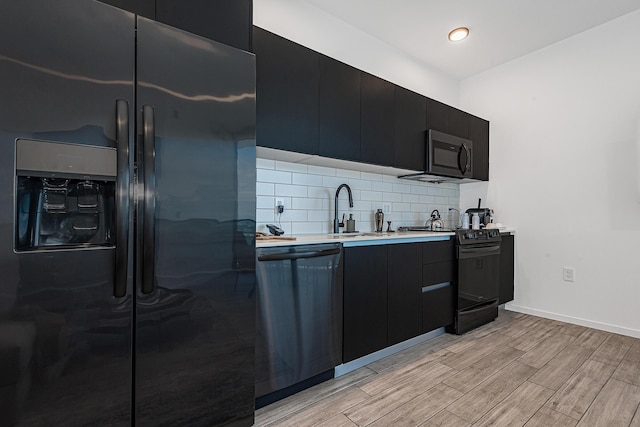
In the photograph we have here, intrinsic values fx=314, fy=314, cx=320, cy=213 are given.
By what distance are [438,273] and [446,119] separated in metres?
1.58

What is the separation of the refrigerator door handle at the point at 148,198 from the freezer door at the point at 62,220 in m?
0.07

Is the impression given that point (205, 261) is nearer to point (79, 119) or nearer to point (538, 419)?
point (79, 119)

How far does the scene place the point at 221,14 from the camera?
1.53 metres

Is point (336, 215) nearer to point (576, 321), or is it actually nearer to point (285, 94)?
point (285, 94)

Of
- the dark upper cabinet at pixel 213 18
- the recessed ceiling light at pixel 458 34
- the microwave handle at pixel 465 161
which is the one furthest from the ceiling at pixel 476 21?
the dark upper cabinet at pixel 213 18

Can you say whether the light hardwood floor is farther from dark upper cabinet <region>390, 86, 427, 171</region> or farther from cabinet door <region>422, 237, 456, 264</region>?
dark upper cabinet <region>390, 86, 427, 171</region>

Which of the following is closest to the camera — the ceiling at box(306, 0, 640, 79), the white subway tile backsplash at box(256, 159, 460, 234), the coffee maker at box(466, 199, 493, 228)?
the white subway tile backsplash at box(256, 159, 460, 234)

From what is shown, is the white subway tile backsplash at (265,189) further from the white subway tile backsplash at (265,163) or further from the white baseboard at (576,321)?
the white baseboard at (576,321)

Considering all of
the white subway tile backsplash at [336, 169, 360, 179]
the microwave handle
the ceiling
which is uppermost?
the ceiling

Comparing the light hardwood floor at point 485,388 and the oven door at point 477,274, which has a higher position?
the oven door at point 477,274

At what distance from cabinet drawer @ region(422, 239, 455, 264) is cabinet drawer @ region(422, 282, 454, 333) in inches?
8.6

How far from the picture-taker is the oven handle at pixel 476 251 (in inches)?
107

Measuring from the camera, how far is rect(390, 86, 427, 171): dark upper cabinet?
2.73 metres

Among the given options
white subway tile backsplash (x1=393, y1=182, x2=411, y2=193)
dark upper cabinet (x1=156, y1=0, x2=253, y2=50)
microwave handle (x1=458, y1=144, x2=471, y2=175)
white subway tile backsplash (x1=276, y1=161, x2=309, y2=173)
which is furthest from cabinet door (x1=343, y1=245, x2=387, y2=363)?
microwave handle (x1=458, y1=144, x2=471, y2=175)
